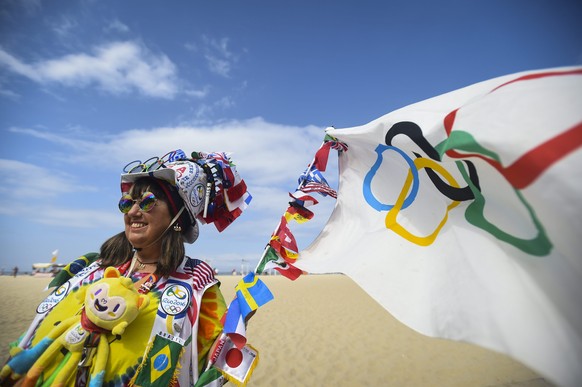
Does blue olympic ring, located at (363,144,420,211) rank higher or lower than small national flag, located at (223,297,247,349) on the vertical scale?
higher

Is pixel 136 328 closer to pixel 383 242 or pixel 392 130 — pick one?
pixel 383 242

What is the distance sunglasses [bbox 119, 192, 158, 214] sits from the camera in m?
2.20

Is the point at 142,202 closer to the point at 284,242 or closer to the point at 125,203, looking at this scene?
the point at 125,203

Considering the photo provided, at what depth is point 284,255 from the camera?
2539mm

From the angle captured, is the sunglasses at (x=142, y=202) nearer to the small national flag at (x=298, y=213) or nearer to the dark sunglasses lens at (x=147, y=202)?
the dark sunglasses lens at (x=147, y=202)

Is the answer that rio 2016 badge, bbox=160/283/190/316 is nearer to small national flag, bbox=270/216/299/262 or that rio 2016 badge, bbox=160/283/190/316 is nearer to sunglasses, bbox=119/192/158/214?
sunglasses, bbox=119/192/158/214

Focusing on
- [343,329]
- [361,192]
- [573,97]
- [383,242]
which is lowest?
[343,329]

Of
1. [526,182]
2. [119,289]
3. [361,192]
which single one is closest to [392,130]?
[361,192]

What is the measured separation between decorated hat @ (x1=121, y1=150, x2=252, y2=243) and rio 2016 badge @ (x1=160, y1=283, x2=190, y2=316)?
23.2 inches

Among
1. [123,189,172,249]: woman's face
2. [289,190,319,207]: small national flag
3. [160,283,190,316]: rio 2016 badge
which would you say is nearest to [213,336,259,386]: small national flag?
[160,283,190,316]: rio 2016 badge

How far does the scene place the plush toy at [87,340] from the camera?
64.8 inches

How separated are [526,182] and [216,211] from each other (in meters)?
2.36

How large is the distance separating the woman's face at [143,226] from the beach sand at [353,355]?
5.54 meters

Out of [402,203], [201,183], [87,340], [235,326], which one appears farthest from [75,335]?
[402,203]
